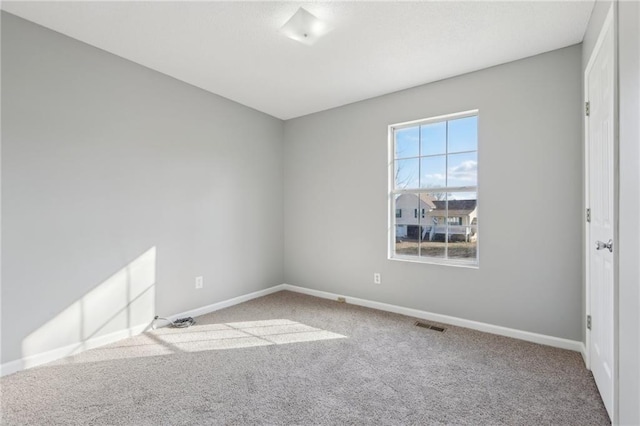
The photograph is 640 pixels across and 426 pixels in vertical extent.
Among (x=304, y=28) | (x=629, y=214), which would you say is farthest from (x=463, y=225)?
(x=304, y=28)

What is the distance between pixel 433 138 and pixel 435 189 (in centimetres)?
56

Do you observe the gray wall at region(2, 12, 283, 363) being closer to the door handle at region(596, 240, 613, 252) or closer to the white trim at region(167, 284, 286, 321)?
the white trim at region(167, 284, 286, 321)

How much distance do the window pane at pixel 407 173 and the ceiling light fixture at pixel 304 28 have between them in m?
1.72

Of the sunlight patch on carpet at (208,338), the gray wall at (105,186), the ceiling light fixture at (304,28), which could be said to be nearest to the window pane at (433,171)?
the ceiling light fixture at (304,28)

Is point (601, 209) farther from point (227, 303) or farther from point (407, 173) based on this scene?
point (227, 303)

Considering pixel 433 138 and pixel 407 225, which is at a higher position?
pixel 433 138

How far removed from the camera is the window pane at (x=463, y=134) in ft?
10.2

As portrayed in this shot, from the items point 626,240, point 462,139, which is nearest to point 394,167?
point 462,139

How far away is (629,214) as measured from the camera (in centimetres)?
134

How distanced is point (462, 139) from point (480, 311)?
173 centimetres

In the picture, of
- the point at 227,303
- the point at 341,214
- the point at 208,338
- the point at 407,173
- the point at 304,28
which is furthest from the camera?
the point at 341,214

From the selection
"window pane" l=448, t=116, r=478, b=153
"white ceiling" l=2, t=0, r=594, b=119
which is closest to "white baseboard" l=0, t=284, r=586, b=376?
"window pane" l=448, t=116, r=478, b=153

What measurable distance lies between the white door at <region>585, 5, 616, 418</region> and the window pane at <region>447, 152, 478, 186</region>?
93cm

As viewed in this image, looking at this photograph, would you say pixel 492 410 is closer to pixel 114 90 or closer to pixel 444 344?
pixel 444 344
